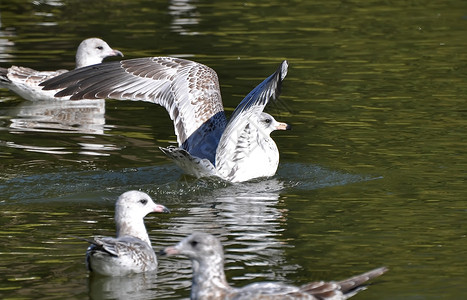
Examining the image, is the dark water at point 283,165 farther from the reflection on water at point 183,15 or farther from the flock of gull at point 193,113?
the flock of gull at point 193,113

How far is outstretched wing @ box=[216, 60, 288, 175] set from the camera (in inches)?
416

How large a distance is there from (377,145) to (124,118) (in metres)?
4.14

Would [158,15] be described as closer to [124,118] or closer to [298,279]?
[124,118]

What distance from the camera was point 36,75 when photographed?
16703mm

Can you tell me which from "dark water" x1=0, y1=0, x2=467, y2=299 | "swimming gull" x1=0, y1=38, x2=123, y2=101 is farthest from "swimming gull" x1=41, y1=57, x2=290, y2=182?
"swimming gull" x1=0, y1=38, x2=123, y2=101

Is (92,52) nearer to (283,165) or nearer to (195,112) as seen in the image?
(195,112)

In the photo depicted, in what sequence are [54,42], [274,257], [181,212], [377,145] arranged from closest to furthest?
→ [274,257]
[181,212]
[377,145]
[54,42]

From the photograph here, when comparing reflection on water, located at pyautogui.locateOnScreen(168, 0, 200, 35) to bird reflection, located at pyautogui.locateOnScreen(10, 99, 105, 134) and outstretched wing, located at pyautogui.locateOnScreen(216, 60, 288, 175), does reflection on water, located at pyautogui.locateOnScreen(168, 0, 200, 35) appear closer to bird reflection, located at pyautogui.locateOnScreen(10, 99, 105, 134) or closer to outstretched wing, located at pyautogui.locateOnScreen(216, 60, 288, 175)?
bird reflection, located at pyautogui.locateOnScreen(10, 99, 105, 134)

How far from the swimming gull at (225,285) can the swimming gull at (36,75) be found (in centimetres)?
934

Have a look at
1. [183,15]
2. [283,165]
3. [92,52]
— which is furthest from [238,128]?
[183,15]

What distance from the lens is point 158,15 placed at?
2453 cm

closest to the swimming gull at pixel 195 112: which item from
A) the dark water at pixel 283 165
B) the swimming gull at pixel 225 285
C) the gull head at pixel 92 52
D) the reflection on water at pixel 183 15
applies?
the dark water at pixel 283 165

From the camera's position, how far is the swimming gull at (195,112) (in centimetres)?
1188

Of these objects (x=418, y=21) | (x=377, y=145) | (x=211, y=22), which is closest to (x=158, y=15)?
(x=211, y=22)
